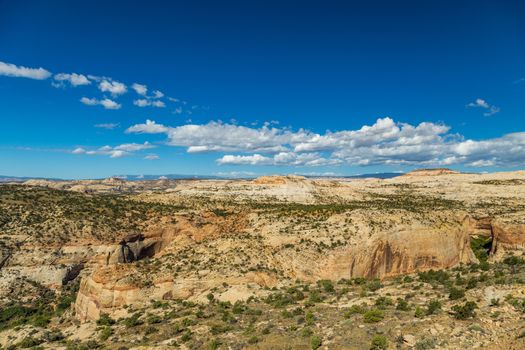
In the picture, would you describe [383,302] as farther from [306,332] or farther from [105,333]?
[105,333]

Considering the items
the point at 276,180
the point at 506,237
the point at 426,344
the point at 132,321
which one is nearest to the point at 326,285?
the point at 426,344

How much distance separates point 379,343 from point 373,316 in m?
3.79

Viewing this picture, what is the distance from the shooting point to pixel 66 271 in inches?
1850

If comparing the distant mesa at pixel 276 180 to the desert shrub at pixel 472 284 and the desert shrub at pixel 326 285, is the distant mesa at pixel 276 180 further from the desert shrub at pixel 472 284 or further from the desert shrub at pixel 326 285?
the desert shrub at pixel 472 284

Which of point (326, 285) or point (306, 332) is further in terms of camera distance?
point (326, 285)

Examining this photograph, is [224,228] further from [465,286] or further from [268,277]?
[465,286]

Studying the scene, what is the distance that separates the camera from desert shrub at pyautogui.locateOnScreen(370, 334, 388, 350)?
19000 millimetres

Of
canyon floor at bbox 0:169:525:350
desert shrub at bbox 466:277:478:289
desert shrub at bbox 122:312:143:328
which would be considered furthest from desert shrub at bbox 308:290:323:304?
A: desert shrub at bbox 122:312:143:328

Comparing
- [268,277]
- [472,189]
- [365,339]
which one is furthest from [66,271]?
[472,189]

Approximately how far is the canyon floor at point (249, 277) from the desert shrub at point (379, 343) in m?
0.07

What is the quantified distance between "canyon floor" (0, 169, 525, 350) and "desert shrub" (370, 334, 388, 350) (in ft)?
0.24

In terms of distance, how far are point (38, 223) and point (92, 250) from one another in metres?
9.59

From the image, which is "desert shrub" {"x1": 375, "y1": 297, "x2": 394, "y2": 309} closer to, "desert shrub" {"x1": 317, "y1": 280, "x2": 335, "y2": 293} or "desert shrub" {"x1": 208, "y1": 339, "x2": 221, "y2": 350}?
"desert shrub" {"x1": 317, "y1": 280, "x2": 335, "y2": 293}

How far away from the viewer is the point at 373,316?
75.2 ft
